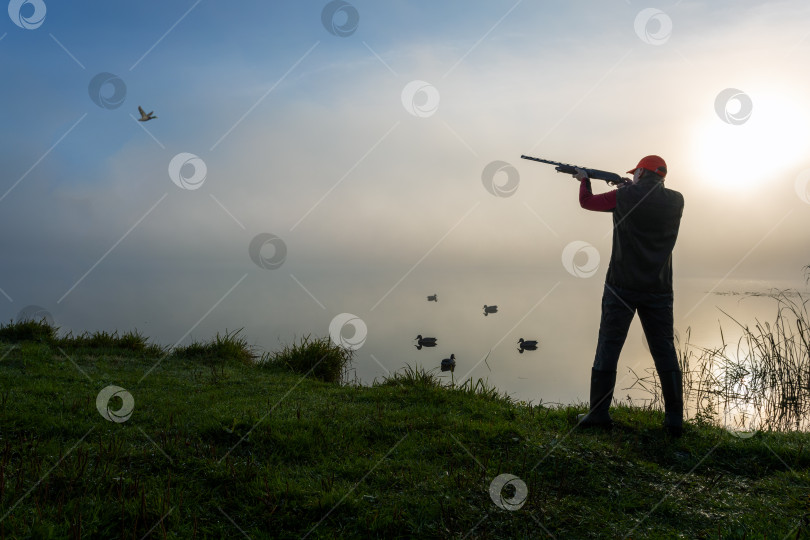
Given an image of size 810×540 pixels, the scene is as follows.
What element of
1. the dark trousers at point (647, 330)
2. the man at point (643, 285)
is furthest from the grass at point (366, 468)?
the dark trousers at point (647, 330)

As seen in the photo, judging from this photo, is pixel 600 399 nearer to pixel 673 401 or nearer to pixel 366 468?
pixel 673 401

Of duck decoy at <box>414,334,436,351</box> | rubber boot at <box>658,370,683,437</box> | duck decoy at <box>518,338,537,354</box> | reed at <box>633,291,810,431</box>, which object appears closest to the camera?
rubber boot at <box>658,370,683,437</box>

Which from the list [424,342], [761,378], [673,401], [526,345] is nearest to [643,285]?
[673,401]

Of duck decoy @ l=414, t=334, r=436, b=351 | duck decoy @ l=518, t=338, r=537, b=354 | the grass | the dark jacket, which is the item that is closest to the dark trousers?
the dark jacket

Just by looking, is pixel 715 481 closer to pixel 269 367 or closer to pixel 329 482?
pixel 329 482

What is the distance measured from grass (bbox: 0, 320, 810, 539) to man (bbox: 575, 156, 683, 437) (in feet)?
1.62

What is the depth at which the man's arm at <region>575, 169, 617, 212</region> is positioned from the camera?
612 centimetres

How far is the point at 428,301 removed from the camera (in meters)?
28.1

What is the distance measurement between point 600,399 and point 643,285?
1438mm

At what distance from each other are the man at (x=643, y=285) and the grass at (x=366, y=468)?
1.62ft

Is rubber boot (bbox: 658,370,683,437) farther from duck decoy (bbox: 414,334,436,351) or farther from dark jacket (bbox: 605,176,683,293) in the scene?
duck decoy (bbox: 414,334,436,351)

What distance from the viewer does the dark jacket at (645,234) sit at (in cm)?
604

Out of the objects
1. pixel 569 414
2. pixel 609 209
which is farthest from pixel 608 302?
pixel 569 414

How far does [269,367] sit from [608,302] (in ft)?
20.9
